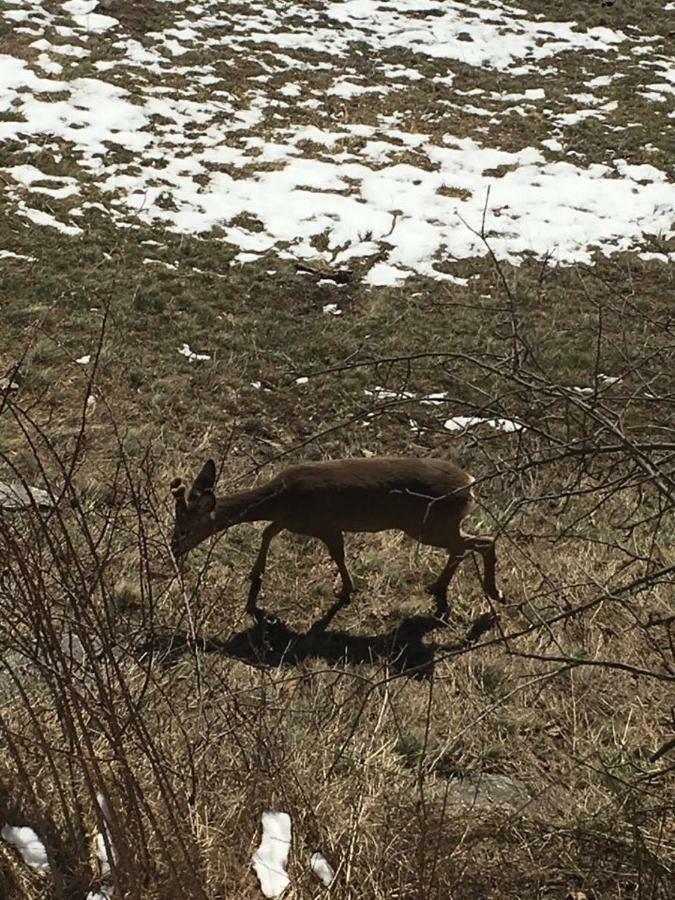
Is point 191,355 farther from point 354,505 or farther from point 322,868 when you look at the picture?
point 322,868

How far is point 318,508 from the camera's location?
18.5 ft

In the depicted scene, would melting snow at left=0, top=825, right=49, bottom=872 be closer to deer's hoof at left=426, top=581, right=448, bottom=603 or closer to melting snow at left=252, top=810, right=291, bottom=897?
melting snow at left=252, top=810, right=291, bottom=897

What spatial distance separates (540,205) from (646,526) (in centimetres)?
702

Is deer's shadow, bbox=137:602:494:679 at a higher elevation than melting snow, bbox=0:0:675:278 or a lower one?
lower

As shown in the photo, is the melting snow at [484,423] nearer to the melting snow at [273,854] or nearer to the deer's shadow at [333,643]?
the deer's shadow at [333,643]

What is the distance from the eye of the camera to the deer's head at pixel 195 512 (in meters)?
5.31

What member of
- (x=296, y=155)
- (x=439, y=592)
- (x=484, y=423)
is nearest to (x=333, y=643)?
(x=439, y=592)

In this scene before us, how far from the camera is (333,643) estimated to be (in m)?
5.58

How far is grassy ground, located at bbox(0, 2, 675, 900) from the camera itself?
2676 mm

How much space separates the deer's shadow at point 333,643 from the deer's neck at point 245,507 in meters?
0.61

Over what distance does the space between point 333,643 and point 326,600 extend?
0.45 m

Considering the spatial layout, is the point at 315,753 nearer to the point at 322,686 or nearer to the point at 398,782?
the point at 398,782

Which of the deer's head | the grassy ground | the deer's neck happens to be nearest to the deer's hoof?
the grassy ground

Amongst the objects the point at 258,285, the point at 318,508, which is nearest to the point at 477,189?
the point at 258,285
